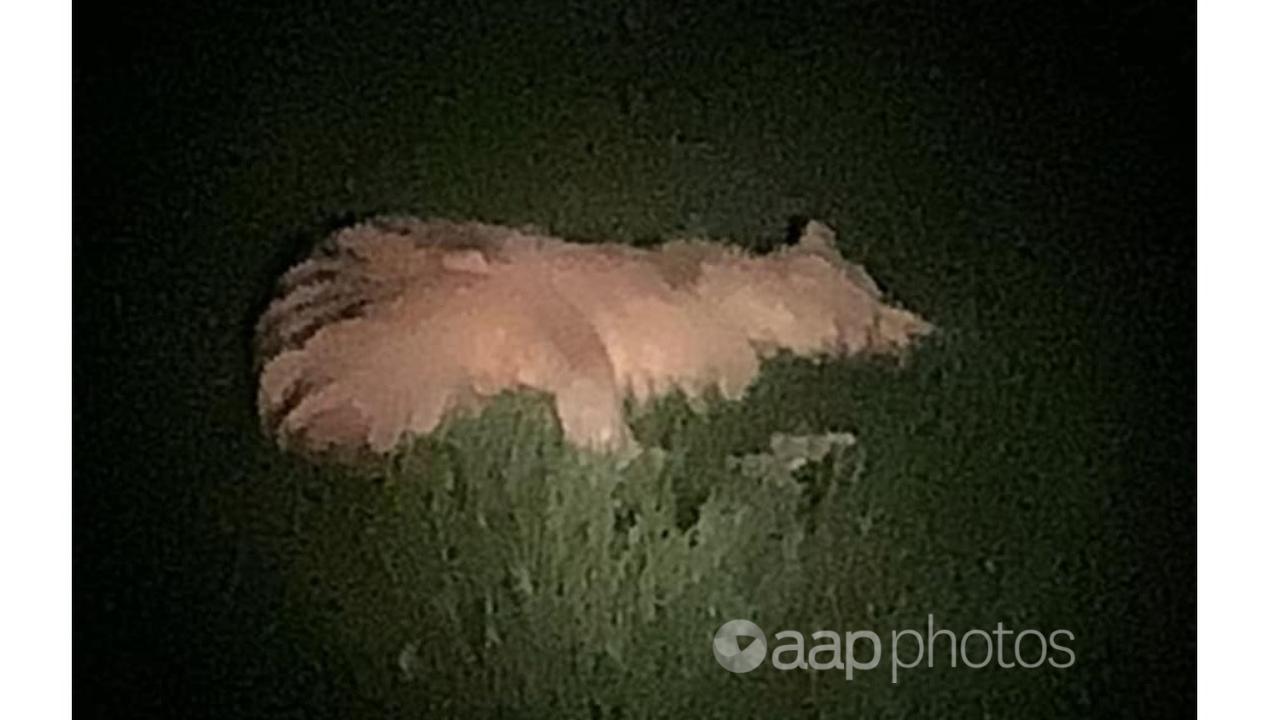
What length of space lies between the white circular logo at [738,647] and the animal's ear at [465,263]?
405 millimetres

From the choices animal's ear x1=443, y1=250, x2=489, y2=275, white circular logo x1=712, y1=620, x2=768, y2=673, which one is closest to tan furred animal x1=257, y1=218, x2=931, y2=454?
animal's ear x1=443, y1=250, x2=489, y2=275

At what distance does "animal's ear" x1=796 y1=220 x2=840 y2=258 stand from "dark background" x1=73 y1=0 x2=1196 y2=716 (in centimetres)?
1

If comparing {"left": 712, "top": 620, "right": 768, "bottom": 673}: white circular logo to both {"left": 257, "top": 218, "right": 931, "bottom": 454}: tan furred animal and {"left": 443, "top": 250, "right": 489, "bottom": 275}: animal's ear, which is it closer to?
{"left": 257, "top": 218, "right": 931, "bottom": 454}: tan furred animal

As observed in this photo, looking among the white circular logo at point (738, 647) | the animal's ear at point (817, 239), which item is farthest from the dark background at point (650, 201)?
the white circular logo at point (738, 647)

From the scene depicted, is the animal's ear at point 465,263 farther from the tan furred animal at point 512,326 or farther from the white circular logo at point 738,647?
the white circular logo at point 738,647

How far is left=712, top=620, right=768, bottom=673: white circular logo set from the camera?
1.75 meters

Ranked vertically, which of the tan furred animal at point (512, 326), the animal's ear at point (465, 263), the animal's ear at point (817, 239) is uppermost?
the animal's ear at point (817, 239)

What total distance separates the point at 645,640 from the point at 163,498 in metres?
0.46

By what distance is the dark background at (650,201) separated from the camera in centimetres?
170

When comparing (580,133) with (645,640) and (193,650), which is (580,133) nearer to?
(645,640)

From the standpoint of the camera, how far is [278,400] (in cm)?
170

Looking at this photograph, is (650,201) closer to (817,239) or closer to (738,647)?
(817,239)

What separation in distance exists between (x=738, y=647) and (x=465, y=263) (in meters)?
0.44

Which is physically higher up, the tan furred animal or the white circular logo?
the tan furred animal
